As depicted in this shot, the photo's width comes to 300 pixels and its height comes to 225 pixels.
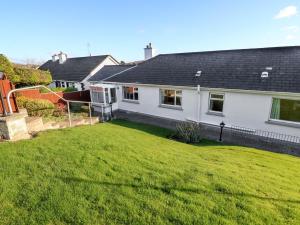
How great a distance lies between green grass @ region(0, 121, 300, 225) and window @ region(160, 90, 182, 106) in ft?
27.7

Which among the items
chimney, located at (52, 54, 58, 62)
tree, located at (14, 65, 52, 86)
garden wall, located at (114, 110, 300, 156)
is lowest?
garden wall, located at (114, 110, 300, 156)

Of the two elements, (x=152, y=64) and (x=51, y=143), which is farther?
(x=152, y=64)

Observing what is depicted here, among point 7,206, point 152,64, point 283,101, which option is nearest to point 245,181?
point 7,206

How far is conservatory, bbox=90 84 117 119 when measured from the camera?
1731 cm

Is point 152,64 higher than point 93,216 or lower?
higher

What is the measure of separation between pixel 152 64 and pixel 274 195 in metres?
15.7

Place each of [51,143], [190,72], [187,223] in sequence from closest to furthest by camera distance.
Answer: [187,223], [51,143], [190,72]

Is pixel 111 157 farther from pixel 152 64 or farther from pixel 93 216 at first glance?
pixel 152 64

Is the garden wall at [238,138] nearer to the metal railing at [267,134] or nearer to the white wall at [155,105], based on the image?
the metal railing at [267,134]

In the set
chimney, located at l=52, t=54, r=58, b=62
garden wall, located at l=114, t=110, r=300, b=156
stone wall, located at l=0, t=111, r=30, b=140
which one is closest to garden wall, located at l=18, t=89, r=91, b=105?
garden wall, located at l=114, t=110, r=300, b=156

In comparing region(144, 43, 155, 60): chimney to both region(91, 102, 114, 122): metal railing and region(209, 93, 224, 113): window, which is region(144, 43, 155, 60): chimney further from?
region(209, 93, 224, 113): window

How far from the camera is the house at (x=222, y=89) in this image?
10.8 m

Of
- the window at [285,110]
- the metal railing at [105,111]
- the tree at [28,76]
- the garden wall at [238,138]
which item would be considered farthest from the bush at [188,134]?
the tree at [28,76]

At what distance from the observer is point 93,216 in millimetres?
3588
